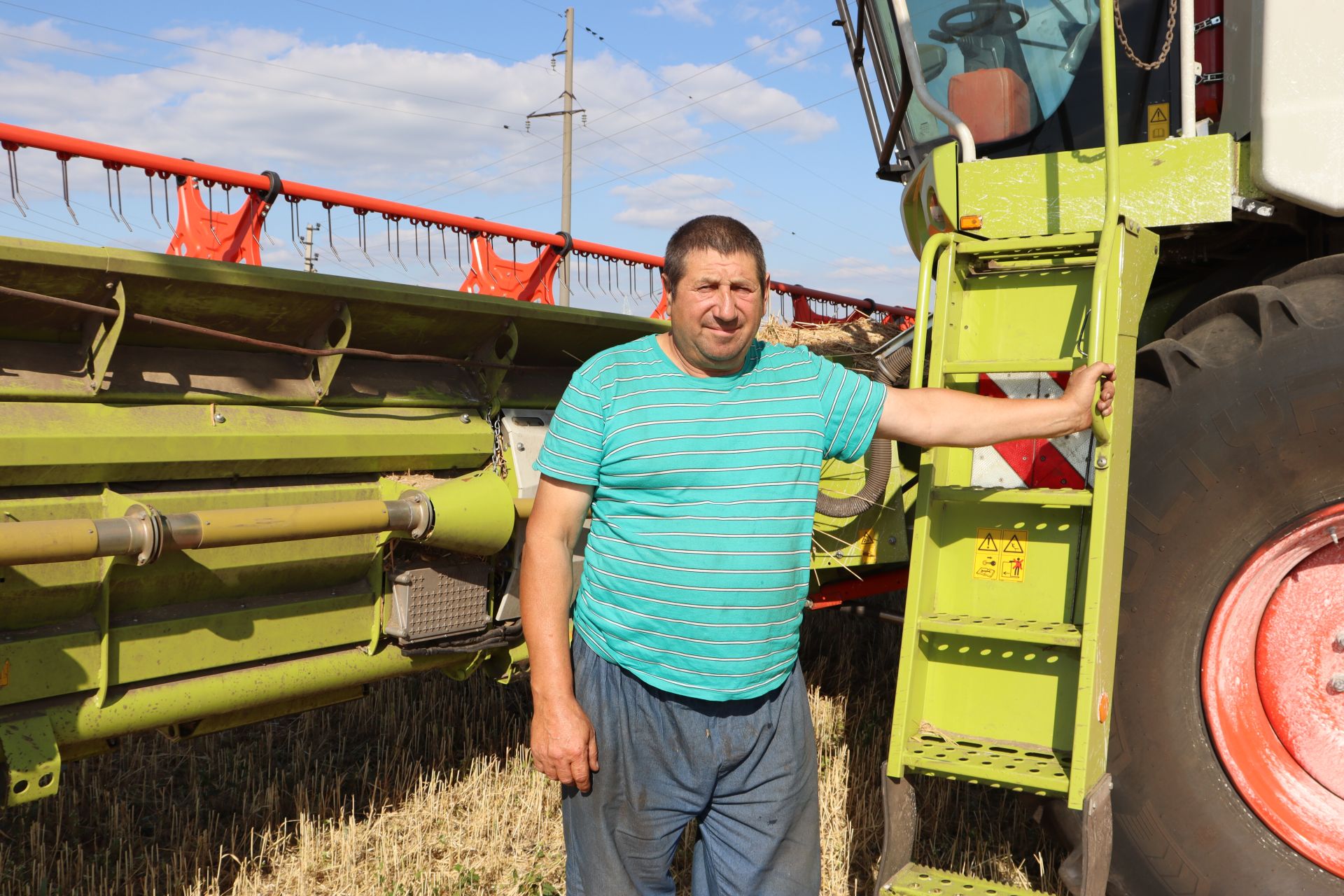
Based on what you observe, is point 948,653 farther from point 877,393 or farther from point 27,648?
point 27,648

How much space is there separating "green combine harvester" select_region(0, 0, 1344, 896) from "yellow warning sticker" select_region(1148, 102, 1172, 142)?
7 cm

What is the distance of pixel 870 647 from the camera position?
5.11 meters

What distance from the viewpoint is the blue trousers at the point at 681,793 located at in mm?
2006

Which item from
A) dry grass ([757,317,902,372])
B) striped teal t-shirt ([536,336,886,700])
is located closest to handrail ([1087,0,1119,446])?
striped teal t-shirt ([536,336,886,700])

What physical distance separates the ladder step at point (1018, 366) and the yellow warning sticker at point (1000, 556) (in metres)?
0.36

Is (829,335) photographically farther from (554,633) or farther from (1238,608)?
(554,633)

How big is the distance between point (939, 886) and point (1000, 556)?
0.71 meters

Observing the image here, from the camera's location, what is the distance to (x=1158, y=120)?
9.93 feet

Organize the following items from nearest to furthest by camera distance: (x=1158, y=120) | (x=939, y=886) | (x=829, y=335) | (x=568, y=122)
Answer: (x=939, y=886) → (x=1158, y=120) → (x=829, y=335) → (x=568, y=122)

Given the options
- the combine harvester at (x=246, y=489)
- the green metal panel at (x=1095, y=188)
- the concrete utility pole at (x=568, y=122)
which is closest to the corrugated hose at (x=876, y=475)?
the combine harvester at (x=246, y=489)

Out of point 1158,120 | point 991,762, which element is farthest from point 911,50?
point 991,762

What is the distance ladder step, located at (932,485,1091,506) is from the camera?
2.35 meters

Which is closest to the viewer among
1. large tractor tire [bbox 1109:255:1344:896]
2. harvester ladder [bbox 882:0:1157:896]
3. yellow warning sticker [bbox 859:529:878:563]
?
harvester ladder [bbox 882:0:1157:896]

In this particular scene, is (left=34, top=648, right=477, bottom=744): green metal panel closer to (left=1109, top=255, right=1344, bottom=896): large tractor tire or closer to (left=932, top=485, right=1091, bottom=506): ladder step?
(left=932, top=485, right=1091, bottom=506): ladder step
